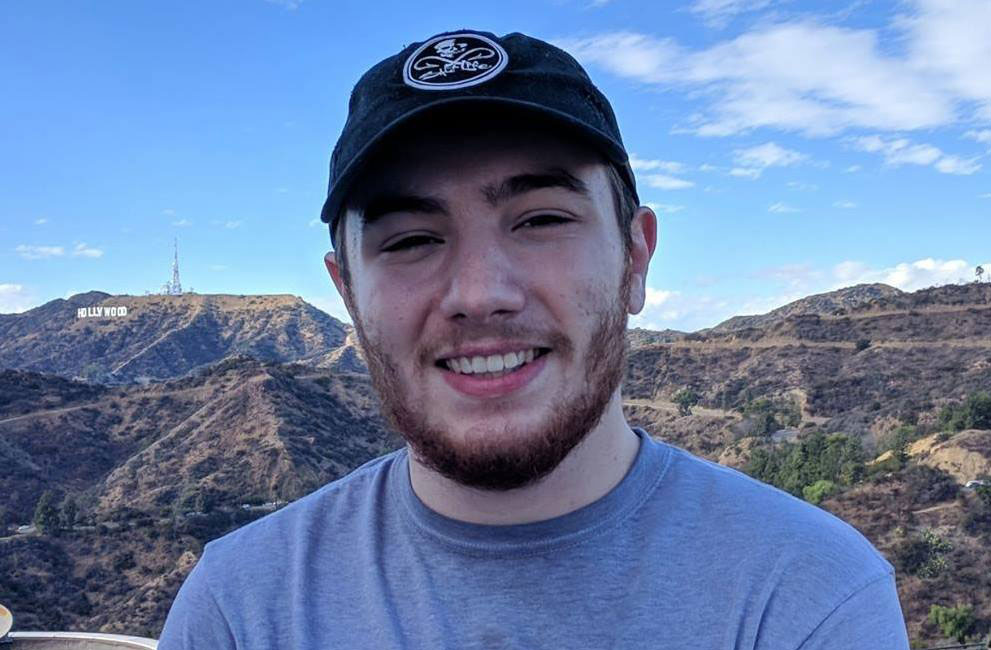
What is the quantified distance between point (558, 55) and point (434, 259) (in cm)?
59

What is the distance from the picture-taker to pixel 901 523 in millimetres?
30000

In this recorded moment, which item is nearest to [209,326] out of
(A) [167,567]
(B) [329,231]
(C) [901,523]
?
(A) [167,567]

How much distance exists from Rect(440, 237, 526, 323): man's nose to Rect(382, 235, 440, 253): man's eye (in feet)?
0.28

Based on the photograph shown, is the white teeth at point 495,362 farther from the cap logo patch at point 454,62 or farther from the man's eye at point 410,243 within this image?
the cap logo patch at point 454,62

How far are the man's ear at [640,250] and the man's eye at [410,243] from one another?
1.77 feet

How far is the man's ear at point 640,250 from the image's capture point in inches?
84.8

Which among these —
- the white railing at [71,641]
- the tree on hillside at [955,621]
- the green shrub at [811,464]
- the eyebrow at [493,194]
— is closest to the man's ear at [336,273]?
the eyebrow at [493,194]

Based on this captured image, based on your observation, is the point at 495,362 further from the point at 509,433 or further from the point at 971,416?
the point at 971,416

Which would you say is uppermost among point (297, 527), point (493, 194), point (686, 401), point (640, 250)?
point (493, 194)

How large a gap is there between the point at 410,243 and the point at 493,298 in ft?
0.89

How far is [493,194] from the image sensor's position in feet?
6.23

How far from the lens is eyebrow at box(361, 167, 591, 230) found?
6.23ft

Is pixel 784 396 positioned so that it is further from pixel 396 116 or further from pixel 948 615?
pixel 396 116

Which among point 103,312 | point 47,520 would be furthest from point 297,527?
point 103,312
